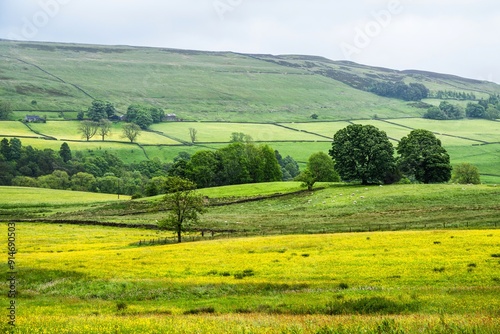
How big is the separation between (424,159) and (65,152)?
127 metres

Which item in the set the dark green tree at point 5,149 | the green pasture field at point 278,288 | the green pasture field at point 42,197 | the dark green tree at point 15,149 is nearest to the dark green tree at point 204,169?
the green pasture field at point 42,197

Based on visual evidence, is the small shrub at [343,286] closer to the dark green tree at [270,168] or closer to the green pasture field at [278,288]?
the green pasture field at [278,288]

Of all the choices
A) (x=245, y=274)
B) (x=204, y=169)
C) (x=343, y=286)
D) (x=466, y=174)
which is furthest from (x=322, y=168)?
(x=343, y=286)

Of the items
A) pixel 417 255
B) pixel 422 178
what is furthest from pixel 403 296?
pixel 422 178

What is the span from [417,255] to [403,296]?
52.1ft

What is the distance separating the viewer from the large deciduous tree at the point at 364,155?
393ft

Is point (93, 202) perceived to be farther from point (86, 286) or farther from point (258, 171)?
point (86, 286)

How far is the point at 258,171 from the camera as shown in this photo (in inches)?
6240

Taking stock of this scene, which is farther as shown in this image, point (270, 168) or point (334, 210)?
point (270, 168)

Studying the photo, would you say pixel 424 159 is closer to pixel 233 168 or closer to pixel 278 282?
pixel 233 168

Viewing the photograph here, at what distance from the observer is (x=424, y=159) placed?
121438mm

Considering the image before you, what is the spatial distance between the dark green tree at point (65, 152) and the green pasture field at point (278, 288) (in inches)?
5853

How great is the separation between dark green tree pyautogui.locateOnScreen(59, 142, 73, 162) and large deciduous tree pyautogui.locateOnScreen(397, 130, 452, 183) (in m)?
120

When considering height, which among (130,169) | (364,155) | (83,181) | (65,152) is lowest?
(83,181)
